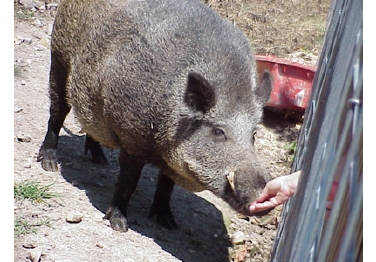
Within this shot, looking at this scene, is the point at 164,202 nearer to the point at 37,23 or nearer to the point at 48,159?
the point at 48,159

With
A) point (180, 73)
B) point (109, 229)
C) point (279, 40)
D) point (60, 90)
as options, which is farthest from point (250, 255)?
point (279, 40)

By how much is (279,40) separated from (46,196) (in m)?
4.26

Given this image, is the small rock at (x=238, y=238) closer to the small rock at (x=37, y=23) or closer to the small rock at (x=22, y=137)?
the small rock at (x=22, y=137)

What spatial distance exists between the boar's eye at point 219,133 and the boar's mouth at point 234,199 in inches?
9.7

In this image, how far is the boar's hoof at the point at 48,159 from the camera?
549cm

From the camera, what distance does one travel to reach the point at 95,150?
5.79 metres

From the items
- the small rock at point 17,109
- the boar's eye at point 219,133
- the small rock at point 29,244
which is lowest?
the small rock at point 29,244

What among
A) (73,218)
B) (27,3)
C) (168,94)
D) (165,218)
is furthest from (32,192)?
(27,3)

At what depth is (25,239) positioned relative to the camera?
444cm

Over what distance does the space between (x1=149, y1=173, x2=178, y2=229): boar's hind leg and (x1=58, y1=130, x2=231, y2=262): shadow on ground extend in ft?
0.18

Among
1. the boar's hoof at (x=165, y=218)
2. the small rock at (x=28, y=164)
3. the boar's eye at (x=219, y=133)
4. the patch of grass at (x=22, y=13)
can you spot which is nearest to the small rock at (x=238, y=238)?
the boar's hoof at (x=165, y=218)

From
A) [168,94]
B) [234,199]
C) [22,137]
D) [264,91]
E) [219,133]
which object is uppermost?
[264,91]

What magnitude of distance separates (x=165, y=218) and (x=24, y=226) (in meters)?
1.09

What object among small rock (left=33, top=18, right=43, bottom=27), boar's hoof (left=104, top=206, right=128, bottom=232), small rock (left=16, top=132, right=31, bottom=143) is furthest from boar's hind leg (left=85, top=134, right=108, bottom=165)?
small rock (left=33, top=18, right=43, bottom=27)
